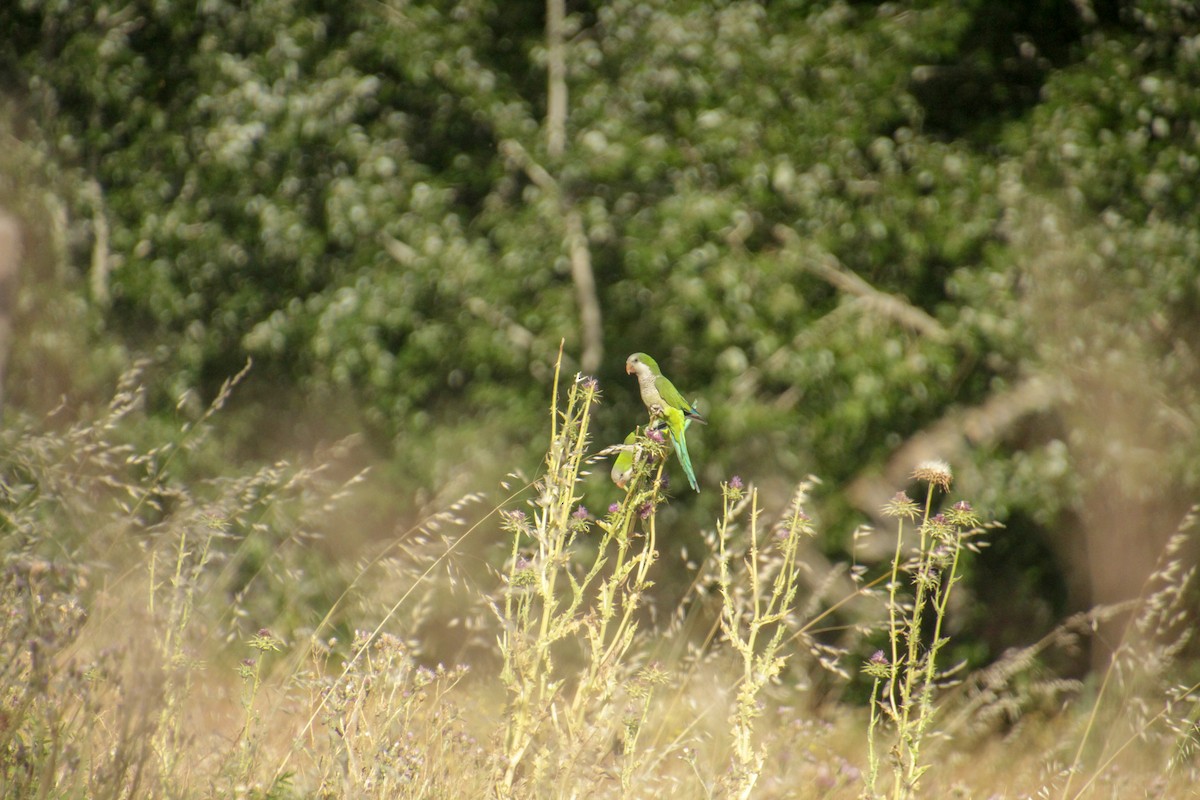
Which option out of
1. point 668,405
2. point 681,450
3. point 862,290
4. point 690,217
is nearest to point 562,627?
point 681,450

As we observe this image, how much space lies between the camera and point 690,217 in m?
4.99

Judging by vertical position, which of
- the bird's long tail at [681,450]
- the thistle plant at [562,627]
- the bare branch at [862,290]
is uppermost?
the bird's long tail at [681,450]

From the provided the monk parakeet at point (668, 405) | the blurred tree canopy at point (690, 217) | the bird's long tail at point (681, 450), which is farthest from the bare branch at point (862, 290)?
the bird's long tail at point (681, 450)

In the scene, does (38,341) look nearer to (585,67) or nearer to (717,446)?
(585,67)

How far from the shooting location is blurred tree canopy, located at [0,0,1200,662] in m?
4.79

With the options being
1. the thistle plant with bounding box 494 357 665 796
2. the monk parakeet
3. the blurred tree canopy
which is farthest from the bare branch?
the thistle plant with bounding box 494 357 665 796

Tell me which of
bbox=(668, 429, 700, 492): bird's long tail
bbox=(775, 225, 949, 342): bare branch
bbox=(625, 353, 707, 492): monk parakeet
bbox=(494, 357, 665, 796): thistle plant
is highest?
bbox=(625, 353, 707, 492): monk parakeet

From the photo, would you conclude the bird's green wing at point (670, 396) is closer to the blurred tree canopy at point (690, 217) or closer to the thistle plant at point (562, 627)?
the thistle plant at point (562, 627)

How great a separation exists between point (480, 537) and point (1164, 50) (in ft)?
13.0

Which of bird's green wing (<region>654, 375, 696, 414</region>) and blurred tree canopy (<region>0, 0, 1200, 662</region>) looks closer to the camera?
bird's green wing (<region>654, 375, 696, 414</region>)

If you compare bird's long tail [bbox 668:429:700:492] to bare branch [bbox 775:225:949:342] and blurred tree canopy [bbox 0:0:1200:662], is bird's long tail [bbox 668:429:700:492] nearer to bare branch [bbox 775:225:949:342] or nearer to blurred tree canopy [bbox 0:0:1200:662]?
blurred tree canopy [bbox 0:0:1200:662]

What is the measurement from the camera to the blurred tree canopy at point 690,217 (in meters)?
4.79

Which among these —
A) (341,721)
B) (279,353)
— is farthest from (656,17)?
(341,721)

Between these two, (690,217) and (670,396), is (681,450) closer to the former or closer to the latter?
(670,396)
